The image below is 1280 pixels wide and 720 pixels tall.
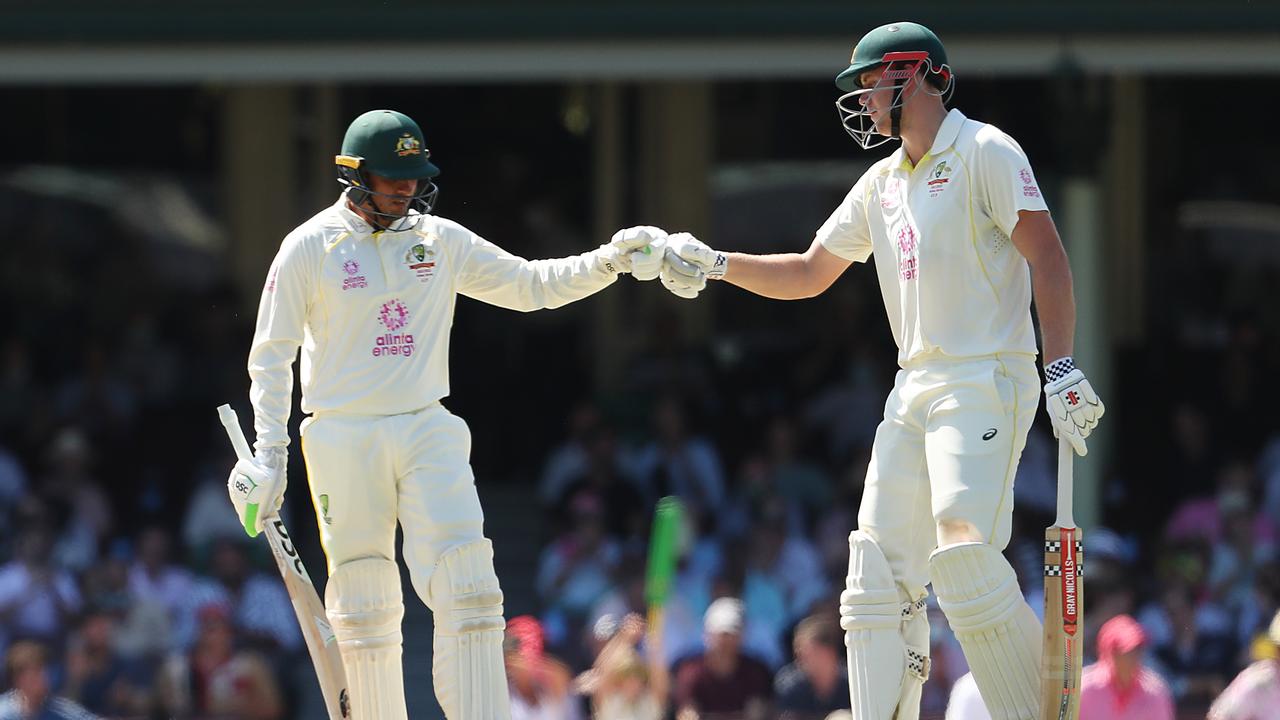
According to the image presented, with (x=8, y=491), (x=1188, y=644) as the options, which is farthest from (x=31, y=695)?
(x=1188, y=644)

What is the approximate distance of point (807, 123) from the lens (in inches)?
503

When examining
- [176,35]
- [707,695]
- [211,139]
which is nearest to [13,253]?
[211,139]

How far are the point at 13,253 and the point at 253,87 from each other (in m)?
2.02

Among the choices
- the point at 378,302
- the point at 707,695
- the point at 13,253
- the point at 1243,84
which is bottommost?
the point at 707,695

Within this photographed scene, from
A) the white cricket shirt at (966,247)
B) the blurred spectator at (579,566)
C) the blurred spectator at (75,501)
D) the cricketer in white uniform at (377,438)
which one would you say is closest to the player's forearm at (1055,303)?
the white cricket shirt at (966,247)

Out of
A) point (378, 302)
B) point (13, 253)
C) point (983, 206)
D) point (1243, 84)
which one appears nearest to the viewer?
point (983, 206)

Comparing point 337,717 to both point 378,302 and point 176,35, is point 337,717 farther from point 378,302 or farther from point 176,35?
point 176,35

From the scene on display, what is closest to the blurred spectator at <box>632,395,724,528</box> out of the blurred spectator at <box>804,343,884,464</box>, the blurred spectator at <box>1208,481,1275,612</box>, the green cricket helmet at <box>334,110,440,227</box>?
the blurred spectator at <box>804,343,884,464</box>

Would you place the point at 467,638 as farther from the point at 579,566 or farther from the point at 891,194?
the point at 579,566

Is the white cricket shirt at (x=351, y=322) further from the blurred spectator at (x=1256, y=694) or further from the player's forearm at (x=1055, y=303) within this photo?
the blurred spectator at (x=1256, y=694)

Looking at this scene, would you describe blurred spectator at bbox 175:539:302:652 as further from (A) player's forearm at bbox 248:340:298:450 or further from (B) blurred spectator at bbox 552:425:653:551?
(A) player's forearm at bbox 248:340:298:450

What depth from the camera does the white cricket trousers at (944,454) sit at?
207 inches

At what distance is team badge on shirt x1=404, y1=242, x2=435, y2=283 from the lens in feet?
19.2

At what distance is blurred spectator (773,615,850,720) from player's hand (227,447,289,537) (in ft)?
11.8
